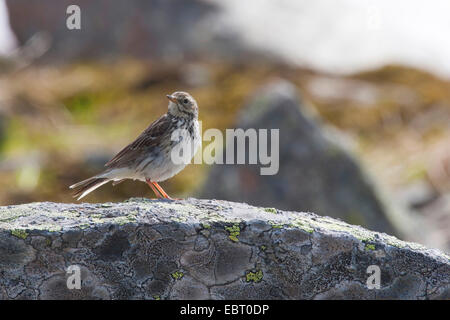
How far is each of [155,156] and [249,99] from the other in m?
12.7

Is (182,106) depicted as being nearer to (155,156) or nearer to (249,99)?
(155,156)

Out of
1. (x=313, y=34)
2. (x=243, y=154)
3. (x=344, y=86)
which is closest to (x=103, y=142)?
(x=243, y=154)

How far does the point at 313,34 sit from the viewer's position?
29.8 metres

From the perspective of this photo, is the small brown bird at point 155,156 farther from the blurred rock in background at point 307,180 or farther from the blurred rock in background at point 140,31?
the blurred rock in background at point 140,31

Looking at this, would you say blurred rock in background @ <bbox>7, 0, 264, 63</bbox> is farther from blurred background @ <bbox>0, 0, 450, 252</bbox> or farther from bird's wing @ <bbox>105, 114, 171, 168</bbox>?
bird's wing @ <bbox>105, 114, 171, 168</bbox>

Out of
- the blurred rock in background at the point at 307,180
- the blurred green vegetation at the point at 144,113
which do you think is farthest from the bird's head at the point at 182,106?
the blurred green vegetation at the point at 144,113

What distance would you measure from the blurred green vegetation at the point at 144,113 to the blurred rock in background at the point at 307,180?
3046 millimetres

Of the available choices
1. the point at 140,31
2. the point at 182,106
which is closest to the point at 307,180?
the point at 182,106

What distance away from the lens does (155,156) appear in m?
7.32

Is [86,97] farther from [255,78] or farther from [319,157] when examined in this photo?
[319,157]

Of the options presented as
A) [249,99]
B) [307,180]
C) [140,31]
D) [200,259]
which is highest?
[140,31]

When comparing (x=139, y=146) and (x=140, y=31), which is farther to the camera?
(x=140, y=31)
